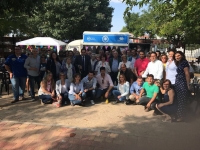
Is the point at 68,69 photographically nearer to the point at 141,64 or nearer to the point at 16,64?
the point at 16,64

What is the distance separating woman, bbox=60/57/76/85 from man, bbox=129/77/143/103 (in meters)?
2.01

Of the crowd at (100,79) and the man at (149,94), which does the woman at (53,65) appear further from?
the man at (149,94)

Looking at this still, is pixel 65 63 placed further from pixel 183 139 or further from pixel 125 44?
pixel 125 44

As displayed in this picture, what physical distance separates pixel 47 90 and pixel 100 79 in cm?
168

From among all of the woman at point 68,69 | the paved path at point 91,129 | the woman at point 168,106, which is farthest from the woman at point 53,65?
the woman at point 168,106

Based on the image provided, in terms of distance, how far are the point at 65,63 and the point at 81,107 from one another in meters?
1.70

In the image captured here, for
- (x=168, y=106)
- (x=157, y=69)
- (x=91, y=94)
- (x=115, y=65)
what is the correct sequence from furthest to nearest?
(x=115, y=65) < (x=91, y=94) < (x=157, y=69) < (x=168, y=106)

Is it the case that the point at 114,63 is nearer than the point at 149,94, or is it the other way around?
the point at 149,94

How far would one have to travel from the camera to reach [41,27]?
2542cm

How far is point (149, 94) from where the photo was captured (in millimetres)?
6395

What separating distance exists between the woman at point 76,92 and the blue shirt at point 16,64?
62.5 inches

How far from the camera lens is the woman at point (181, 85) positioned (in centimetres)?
522

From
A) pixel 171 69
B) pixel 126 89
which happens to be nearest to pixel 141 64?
pixel 126 89

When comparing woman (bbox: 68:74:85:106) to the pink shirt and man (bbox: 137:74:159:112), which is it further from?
man (bbox: 137:74:159:112)
